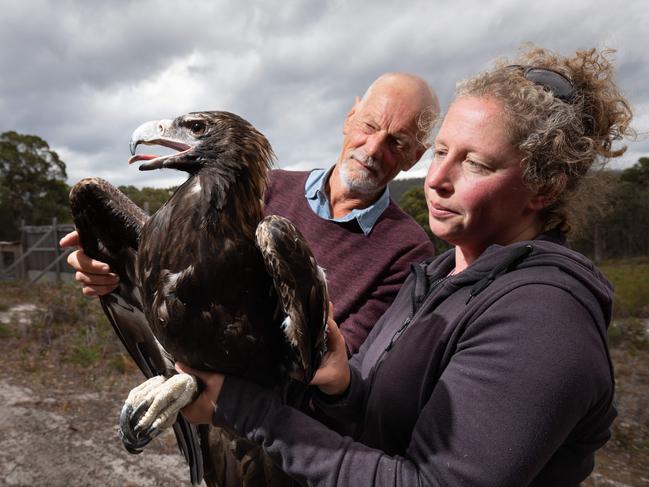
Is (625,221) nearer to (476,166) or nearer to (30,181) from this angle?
(476,166)

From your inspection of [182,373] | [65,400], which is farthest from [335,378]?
[65,400]

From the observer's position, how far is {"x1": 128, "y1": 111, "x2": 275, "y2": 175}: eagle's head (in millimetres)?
2227

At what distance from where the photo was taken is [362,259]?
2.75 meters

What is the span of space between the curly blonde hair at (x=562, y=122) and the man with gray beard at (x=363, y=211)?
95 cm

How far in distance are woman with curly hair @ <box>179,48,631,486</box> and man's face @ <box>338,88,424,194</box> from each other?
1094 mm

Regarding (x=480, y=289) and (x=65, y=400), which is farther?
(x=65, y=400)

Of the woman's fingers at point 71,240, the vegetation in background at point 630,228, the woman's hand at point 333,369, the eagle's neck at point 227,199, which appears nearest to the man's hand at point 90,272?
the woman's fingers at point 71,240

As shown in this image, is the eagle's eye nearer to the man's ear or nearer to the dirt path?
the man's ear

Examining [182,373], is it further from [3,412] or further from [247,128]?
[3,412]

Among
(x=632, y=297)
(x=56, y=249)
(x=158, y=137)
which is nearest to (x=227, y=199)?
(x=158, y=137)

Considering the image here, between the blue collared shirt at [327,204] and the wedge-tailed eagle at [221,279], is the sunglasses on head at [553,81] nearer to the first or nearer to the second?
the wedge-tailed eagle at [221,279]

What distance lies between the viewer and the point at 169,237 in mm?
2078

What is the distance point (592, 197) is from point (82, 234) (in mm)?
2781

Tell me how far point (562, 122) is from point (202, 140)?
1658mm
